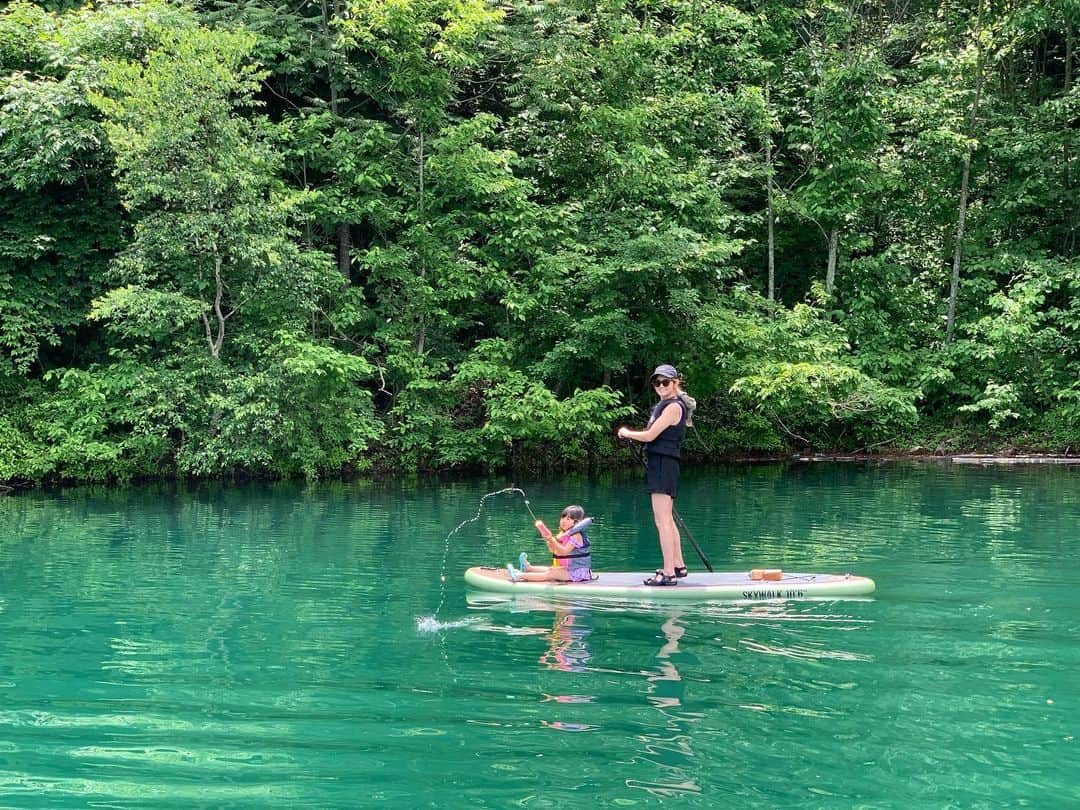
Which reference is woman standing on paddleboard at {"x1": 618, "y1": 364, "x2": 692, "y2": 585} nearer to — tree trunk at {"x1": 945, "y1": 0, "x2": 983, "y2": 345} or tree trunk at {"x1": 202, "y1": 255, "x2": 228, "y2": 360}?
tree trunk at {"x1": 202, "y1": 255, "x2": 228, "y2": 360}

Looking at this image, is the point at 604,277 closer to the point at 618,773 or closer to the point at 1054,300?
the point at 1054,300

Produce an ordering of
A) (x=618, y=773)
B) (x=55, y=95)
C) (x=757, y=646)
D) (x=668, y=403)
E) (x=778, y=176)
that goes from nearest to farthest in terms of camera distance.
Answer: (x=618, y=773)
(x=757, y=646)
(x=668, y=403)
(x=55, y=95)
(x=778, y=176)

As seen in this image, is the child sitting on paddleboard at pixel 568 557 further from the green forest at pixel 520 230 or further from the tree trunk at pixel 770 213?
the tree trunk at pixel 770 213

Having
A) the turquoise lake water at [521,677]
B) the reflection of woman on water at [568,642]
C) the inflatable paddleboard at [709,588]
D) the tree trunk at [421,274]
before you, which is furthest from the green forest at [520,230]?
the reflection of woman on water at [568,642]

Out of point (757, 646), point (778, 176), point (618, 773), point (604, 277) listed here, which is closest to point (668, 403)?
point (757, 646)

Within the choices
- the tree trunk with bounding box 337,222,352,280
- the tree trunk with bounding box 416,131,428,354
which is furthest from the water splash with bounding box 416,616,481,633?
the tree trunk with bounding box 337,222,352,280

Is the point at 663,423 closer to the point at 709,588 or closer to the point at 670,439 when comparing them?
the point at 670,439

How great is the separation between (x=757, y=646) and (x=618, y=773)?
2865 millimetres

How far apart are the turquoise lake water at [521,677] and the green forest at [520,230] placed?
828 centimetres

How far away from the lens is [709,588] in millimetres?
9383

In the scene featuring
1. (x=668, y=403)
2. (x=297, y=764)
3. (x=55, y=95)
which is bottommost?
(x=297, y=764)

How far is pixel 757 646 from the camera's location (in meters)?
7.70

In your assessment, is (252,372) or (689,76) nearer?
(252,372)

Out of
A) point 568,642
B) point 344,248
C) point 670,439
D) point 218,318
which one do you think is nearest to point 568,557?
point 670,439
